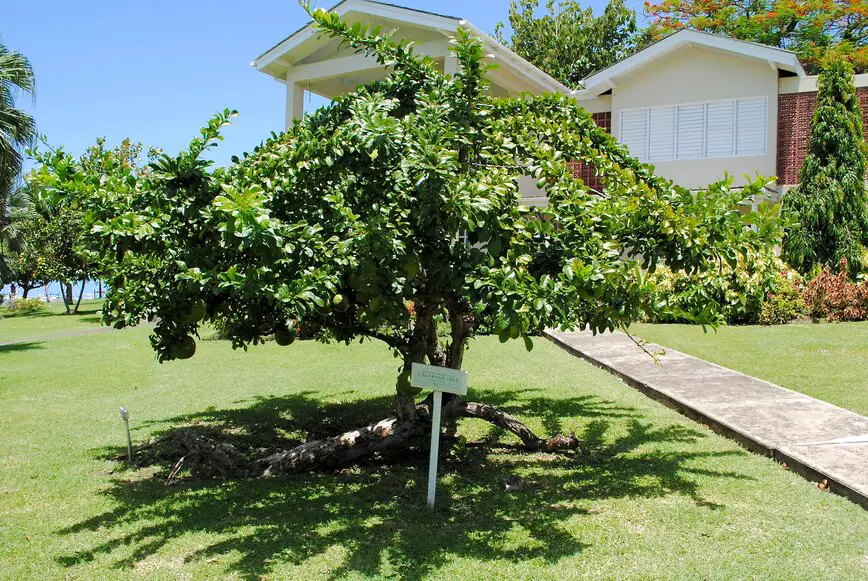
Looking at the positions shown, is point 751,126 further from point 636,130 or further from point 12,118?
point 12,118

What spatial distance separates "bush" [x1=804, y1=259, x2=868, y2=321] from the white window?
4.61 metres

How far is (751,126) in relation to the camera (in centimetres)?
1944

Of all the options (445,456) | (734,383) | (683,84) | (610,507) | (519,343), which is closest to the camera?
(610,507)

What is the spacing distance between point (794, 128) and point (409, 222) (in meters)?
17.0

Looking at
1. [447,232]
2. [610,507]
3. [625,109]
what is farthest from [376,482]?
[625,109]

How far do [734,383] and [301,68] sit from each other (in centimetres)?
1120

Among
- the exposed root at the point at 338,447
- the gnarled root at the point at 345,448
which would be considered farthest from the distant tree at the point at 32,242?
the gnarled root at the point at 345,448

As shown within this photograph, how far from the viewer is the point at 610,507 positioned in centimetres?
563

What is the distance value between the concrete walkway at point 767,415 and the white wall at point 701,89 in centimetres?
930

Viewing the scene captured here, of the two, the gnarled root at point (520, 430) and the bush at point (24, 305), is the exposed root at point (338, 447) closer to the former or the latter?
the gnarled root at point (520, 430)

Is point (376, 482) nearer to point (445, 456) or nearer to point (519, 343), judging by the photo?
point (445, 456)

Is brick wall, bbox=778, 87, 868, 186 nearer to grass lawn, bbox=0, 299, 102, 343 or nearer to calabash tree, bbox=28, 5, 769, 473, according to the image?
calabash tree, bbox=28, 5, 769, 473

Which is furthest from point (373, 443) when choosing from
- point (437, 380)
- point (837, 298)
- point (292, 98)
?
point (837, 298)

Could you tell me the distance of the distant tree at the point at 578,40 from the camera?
33969 mm
